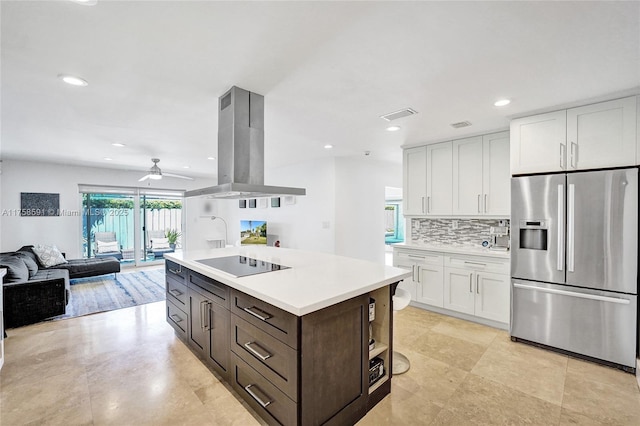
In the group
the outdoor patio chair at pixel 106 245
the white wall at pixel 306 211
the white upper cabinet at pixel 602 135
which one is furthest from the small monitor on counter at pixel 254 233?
the white upper cabinet at pixel 602 135

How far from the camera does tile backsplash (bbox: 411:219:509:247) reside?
155 inches

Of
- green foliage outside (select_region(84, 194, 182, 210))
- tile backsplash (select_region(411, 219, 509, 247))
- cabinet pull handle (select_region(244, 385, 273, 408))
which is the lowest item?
cabinet pull handle (select_region(244, 385, 273, 408))

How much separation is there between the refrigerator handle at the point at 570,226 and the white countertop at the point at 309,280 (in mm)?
1769

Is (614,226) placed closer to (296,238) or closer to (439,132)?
(439,132)

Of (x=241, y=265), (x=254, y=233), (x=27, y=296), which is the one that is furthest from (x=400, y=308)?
(x=254, y=233)

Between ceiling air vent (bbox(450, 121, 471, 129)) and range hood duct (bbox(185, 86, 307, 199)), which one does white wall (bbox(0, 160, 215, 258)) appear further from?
ceiling air vent (bbox(450, 121, 471, 129))

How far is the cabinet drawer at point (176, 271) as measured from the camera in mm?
2845

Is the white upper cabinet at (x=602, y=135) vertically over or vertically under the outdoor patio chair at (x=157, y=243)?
over

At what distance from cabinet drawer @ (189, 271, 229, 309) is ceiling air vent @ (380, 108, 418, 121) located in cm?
235

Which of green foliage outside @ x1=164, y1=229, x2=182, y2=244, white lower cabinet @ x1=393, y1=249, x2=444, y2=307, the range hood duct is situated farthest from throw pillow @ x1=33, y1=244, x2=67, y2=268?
white lower cabinet @ x1=393, y1=249, x2=444, y2=307

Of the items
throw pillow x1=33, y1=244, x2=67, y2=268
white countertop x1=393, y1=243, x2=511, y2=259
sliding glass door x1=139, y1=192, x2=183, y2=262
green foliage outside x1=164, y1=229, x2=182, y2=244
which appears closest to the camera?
white countertop x1=393, y1=243, x2=511, y2=259

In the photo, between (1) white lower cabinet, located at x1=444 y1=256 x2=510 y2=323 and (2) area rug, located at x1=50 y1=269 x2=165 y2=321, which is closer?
(1) white lower cabinet, located at x1=444 y1=256 x2=510 y2=323

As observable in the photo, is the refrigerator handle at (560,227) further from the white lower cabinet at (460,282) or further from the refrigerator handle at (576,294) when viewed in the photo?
the white lower cabinet at (460,282)

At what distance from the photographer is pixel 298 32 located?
167 cm
